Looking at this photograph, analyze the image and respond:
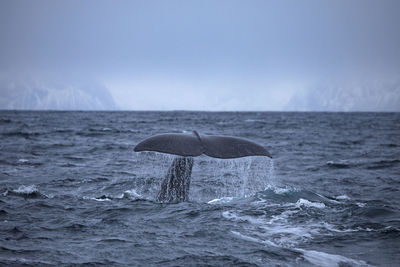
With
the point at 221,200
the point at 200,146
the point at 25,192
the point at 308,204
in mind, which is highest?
the point at 200,146

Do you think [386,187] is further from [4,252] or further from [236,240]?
[4,252]

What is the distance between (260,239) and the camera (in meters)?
6.73

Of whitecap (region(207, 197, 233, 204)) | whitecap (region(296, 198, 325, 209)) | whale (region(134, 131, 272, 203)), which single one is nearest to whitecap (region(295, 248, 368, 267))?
whale (region(134, 131, 272, 203))

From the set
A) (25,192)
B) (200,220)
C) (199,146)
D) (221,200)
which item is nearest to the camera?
(199,146)

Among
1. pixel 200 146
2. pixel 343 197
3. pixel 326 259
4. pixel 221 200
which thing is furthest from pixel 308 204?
pixel 200 146

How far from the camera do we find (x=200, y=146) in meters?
6.22

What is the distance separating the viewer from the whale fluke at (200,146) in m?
6.03

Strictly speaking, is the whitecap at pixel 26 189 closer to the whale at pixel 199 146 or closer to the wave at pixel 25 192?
the wave at pixel 25 192

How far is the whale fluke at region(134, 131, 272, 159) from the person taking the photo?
6031 mm

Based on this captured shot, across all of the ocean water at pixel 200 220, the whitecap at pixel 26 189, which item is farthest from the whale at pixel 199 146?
the whitecap at pixel 26 189

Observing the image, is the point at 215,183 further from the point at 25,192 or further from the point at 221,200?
the point at 25,192

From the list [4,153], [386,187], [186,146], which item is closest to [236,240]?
[186,146]

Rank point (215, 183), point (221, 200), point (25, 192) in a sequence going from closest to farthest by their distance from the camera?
1. point (221, 200)
2. point (25, 192)
3. point (215, 183)

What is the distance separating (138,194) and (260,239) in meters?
4.78
